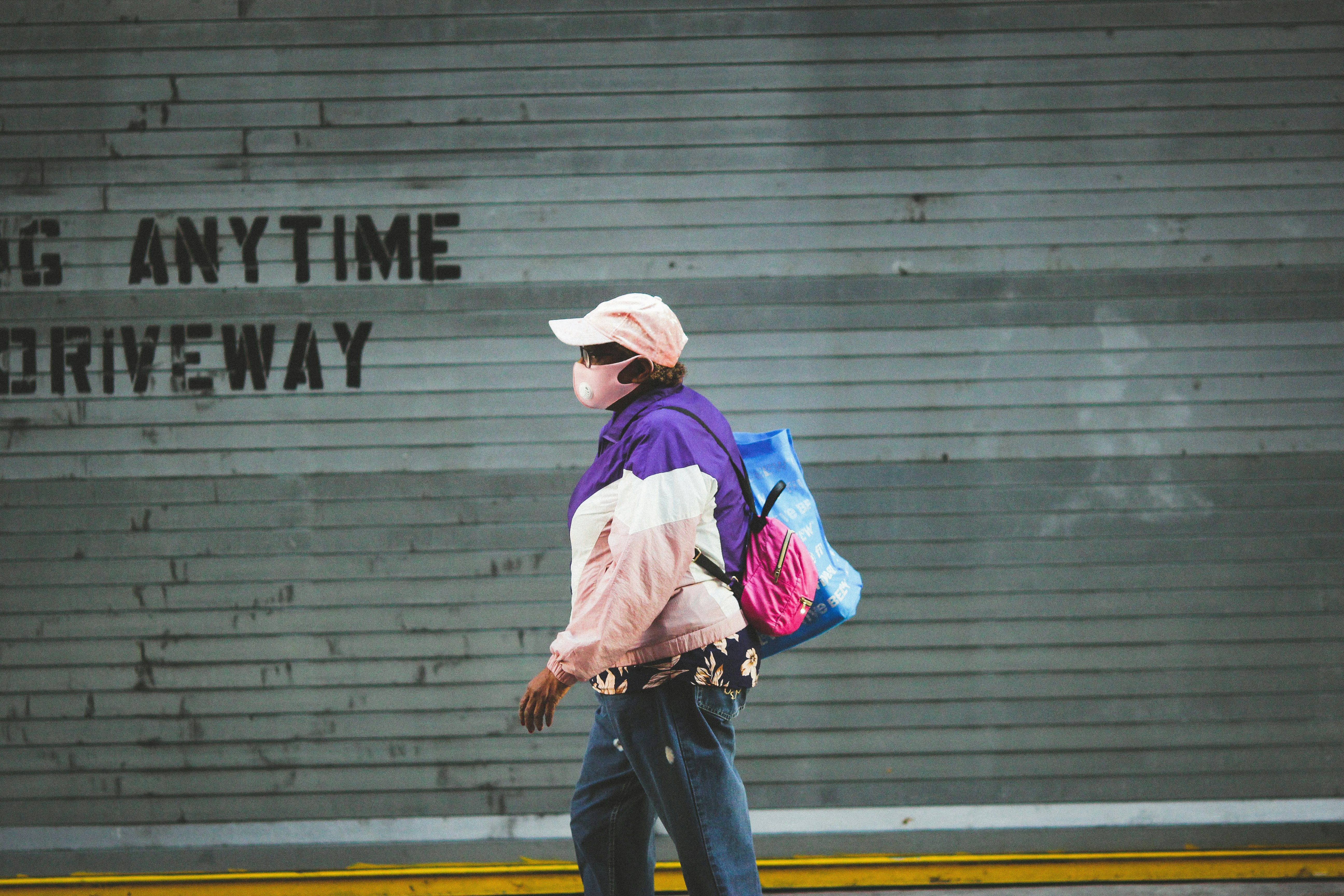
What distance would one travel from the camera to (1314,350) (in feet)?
13.0

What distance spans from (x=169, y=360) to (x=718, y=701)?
2784 mm

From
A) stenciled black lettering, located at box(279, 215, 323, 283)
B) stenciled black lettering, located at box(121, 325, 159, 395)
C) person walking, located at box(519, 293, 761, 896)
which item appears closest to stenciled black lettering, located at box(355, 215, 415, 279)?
stenciled black lettering, located at box(279, 215, 323, 283)

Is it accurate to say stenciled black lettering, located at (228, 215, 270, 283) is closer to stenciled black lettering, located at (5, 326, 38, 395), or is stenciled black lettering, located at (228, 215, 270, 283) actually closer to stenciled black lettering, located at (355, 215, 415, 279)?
stenciled black lettering, located at (355, 215, 415, 279)

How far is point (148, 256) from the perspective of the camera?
390cm

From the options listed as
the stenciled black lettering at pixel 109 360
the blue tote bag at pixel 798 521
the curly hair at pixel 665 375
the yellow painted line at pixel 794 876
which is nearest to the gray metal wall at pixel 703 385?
the stenciled black lettering at pixel 109 360

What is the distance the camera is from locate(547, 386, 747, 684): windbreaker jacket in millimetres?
2285

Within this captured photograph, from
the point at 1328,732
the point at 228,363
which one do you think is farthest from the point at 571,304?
the point at 1328,732

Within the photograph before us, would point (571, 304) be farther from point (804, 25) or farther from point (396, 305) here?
point (804, 25)

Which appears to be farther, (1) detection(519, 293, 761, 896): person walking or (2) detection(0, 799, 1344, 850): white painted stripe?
(2) detection(0, 799, 1344, 850): white painted stripe

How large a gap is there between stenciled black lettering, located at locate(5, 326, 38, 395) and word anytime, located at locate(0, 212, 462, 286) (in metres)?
0.20

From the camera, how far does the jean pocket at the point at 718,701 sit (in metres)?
2.45

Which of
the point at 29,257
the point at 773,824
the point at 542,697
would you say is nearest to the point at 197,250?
the point at 29,257

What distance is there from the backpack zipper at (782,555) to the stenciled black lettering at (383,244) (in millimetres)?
2163

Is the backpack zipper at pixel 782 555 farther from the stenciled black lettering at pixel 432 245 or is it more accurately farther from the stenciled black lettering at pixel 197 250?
the stenciled black lettering at pixel 197 250
